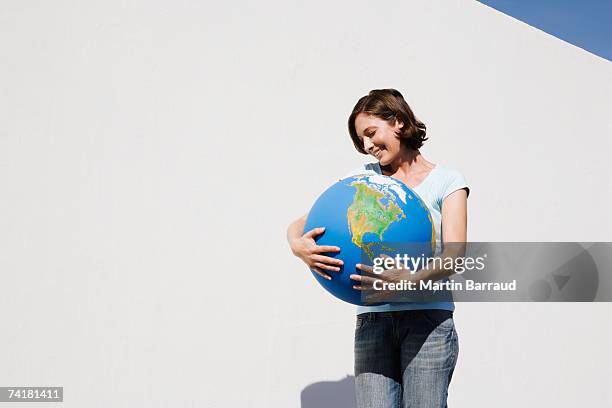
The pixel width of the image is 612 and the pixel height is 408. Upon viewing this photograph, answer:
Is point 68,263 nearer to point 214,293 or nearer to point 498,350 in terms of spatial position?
point 214,293

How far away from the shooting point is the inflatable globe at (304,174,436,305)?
1.82 meters

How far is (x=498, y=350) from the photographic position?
→ 4117 mm

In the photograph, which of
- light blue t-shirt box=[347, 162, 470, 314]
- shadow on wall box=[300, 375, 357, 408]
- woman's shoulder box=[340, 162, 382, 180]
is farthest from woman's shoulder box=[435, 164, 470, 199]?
shadow on wall box=[300, 375, 357, 408]

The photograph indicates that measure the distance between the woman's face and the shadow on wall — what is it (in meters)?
1.84

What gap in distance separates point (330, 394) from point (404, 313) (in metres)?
1.77

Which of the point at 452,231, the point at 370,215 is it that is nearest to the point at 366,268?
the point at 370,215

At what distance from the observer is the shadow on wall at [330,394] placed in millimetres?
3455

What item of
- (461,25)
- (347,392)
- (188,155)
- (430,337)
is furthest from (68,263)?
(461,25)

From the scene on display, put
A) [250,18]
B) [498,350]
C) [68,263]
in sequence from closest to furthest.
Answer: [68,263], [250,18], [498,350]

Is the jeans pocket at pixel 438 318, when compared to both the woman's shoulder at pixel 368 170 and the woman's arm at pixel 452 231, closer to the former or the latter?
the woman's arm at pixel 452 231

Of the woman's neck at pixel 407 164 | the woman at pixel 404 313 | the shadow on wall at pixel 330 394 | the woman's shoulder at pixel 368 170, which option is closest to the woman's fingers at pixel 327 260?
the woman at pixel 404 313

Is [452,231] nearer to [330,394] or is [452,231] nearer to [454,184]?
[454,184]

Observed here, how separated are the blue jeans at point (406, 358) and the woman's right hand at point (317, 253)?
0.88 feet

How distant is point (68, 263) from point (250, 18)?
1828 mm
